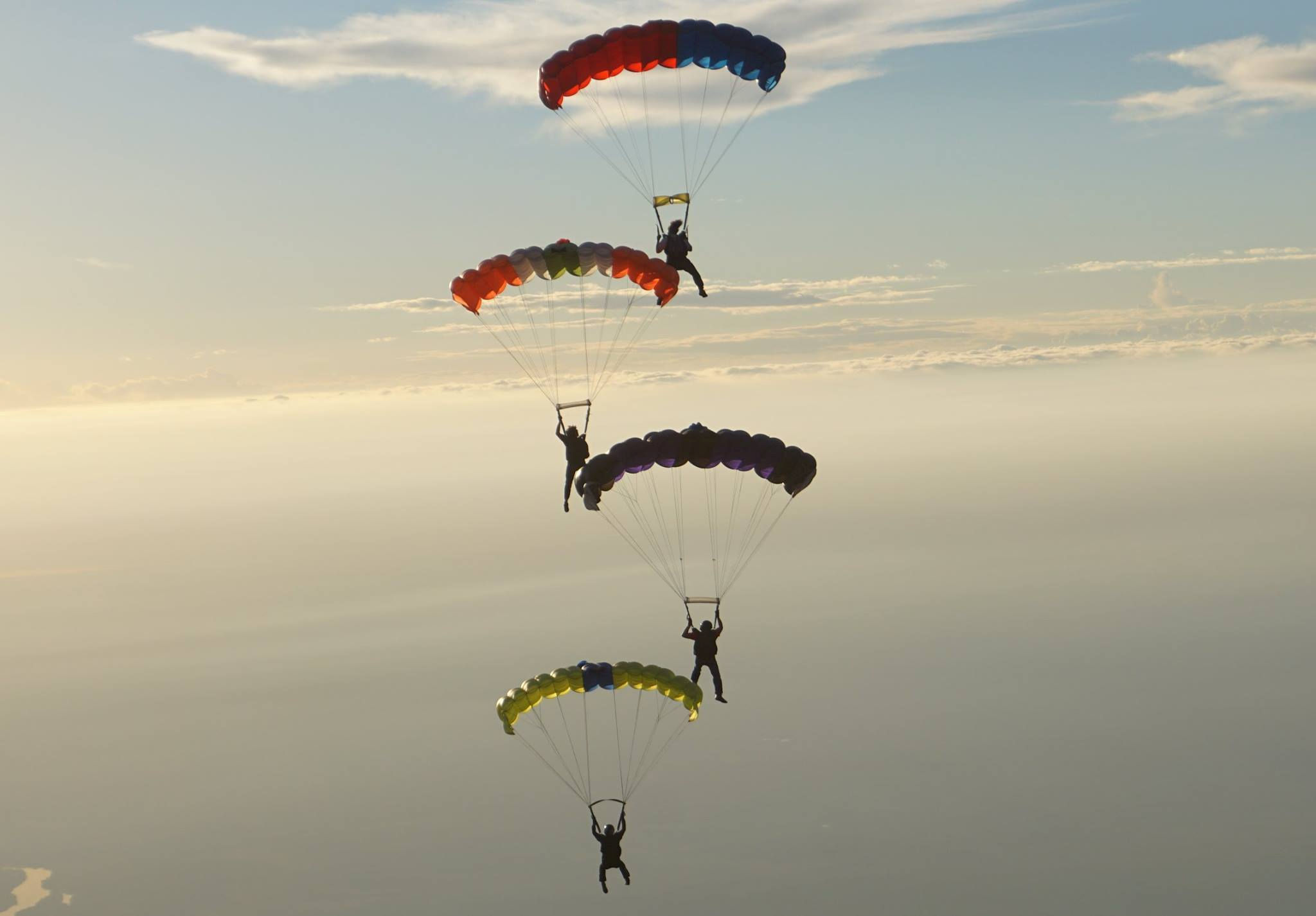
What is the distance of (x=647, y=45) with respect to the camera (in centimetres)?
3388

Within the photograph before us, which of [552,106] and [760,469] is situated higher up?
[552,106]

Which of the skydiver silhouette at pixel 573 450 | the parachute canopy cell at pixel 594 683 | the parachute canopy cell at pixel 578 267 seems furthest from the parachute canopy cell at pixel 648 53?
the parachute canopy cell at pixel 594 683

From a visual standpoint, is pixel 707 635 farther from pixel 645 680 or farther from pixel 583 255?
pixel 583 255

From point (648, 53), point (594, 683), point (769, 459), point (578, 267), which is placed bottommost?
point (594, 683)

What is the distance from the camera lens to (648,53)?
33938mm

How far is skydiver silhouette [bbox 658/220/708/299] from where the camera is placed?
35688 millimetres

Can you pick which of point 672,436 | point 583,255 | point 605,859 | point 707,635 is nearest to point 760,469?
point 672,436

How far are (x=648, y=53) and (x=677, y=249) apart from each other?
5.29 m

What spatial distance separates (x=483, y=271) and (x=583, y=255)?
9.50 ft

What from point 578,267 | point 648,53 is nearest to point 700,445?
point 578,267

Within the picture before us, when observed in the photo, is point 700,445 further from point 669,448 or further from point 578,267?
point 578,267

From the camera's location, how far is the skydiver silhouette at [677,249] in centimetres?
3569

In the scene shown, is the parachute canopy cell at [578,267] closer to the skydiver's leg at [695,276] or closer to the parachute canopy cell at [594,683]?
the skydiver's leg at [695,276]

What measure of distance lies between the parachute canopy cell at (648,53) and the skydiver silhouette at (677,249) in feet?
14.4
